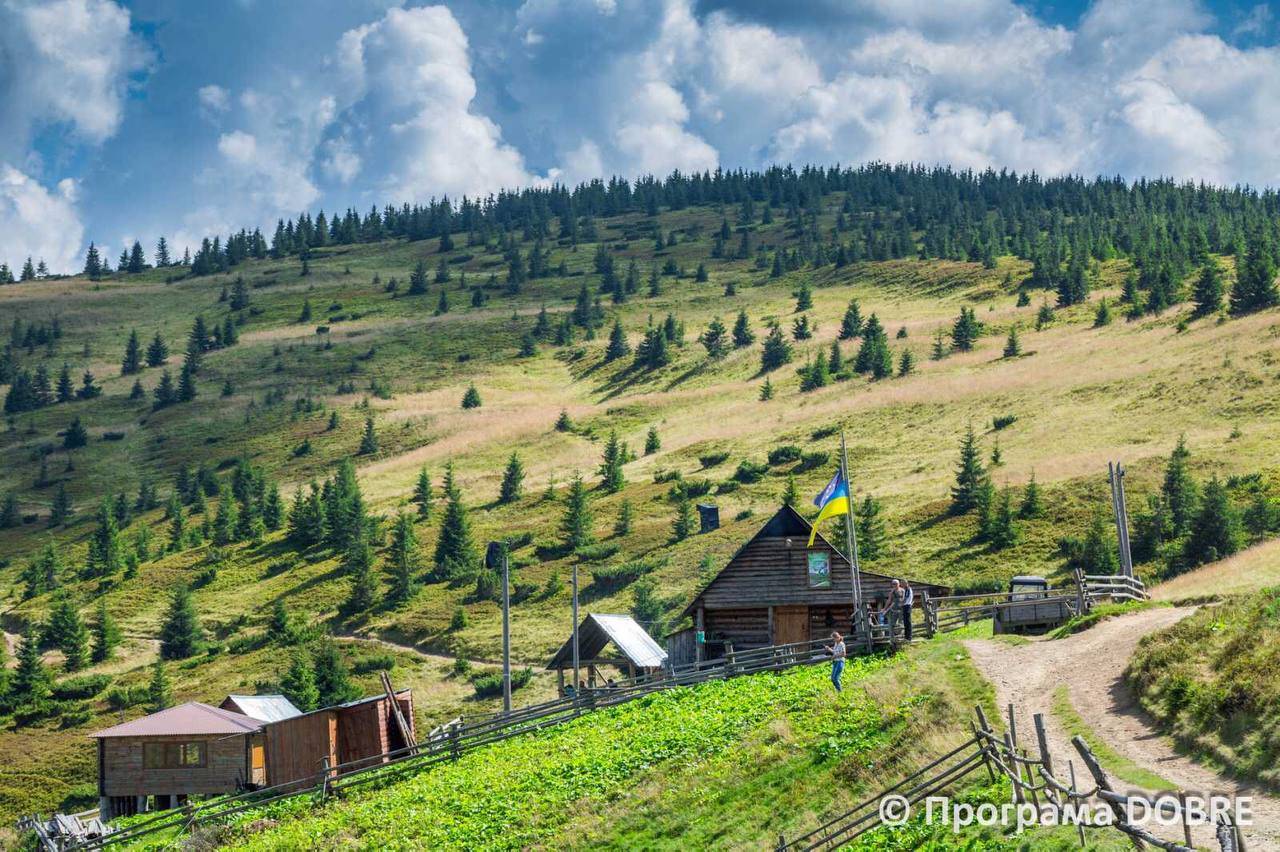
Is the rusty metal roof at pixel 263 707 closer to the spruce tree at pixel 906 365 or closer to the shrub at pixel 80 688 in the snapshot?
the shrub at pixel 80 688

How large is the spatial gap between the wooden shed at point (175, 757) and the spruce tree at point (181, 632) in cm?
3421

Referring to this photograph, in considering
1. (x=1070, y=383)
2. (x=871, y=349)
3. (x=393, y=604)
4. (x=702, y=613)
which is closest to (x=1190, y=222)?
(x=871, y=349)

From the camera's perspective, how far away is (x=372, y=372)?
17400 centimetres

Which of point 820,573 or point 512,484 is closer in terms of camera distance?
point 820,573

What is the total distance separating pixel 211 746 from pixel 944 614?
2748 centimetres

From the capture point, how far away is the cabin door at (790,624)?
4431cm

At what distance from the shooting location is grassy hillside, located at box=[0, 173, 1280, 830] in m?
71.8

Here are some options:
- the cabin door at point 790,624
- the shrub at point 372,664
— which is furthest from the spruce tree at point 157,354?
the cabin door at point 790,624

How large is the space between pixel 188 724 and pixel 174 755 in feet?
4.35

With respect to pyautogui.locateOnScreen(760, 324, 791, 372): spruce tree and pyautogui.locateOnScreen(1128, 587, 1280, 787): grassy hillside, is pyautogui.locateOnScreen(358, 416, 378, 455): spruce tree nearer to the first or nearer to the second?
pyautogui.locateOnScreen(760, 324, 791, 372): spruce tree

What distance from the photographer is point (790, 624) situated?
146 feet

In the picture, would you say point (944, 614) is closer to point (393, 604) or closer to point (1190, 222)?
point (393, 604)

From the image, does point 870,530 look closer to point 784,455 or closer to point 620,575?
point 620,575

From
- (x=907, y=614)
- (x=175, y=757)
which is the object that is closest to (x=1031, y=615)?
(x=907, y=614)
